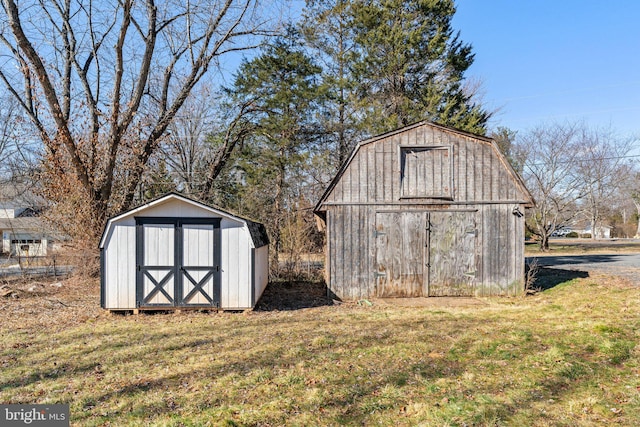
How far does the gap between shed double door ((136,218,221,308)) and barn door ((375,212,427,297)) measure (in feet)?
13.9

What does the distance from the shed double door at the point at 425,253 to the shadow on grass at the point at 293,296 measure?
1.80 m

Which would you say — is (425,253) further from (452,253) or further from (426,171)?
(426,171)

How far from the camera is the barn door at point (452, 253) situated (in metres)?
10.2

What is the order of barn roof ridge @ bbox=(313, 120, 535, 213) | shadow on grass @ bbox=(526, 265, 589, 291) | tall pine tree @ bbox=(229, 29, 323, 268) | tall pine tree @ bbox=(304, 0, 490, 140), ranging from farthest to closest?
tall pine tree @ bbox=(304, 0, 490, 140) → tall pine tree @ bbox=(229, 29, 323, 268) → shadow on grass @ bbox=(526, 265, 589, 291) → barn roof ridge @ bbox=(313, 120, 535, 213)

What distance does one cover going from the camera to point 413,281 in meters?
10.2

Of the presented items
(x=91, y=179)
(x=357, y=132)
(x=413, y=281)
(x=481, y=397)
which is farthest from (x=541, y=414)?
(x=357, y=132)

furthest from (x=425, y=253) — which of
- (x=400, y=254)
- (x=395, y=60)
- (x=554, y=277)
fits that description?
(x=395, y=60)

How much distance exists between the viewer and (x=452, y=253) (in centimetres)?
1020

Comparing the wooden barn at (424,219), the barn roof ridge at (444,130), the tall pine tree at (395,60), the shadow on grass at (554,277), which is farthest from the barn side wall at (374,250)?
the tall pine tree at (395,60)

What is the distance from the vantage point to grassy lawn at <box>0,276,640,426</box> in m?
3.84

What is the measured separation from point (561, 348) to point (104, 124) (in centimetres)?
1425

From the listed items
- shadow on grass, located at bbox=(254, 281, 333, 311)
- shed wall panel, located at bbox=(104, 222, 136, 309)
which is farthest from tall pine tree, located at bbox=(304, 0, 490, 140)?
shed wall panel, located at bbox=(104, 222, 136, 309)

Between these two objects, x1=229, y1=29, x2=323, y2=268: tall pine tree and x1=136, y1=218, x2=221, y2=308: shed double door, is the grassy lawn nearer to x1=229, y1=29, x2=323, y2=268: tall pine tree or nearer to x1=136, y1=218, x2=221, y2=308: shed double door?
x1=136, y1=218, x2=221, y2=308: shed double door

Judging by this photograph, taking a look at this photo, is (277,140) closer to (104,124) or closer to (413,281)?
(104,124)
